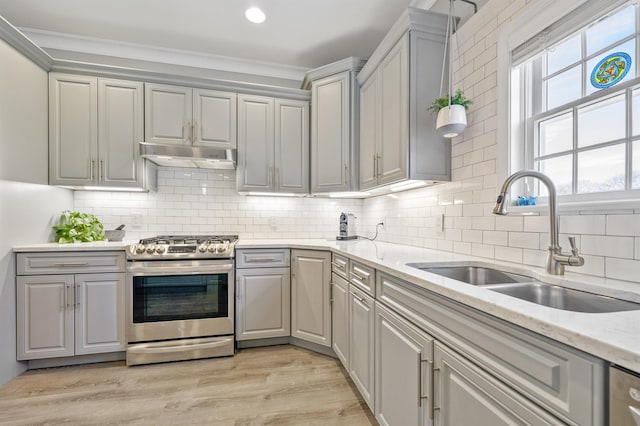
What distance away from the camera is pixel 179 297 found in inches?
95.1

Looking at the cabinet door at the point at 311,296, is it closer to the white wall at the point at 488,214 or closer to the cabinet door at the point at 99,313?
the white wall at the point at 488,214

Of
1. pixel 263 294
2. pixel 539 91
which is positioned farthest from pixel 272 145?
pixel 539 91

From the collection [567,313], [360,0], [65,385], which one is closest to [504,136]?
[567,313]

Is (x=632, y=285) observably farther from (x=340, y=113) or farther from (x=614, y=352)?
(x=340, y=113)

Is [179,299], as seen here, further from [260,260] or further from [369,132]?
[369,132]

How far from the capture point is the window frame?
1.14 meters

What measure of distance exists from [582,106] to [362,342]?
1650mm

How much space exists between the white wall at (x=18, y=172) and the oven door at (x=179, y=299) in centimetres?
76

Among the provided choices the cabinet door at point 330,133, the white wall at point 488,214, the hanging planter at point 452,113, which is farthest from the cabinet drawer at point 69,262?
the hanging planter at point 452,113

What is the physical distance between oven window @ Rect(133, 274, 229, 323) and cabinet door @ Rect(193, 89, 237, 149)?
128 cm

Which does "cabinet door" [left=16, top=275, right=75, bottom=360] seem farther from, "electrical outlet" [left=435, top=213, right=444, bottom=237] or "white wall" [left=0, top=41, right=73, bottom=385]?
"electrical outlet" [left=435, top=213, right=444, bottom=237]

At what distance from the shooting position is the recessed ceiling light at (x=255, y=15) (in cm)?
233

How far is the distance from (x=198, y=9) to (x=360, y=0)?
1305 mm

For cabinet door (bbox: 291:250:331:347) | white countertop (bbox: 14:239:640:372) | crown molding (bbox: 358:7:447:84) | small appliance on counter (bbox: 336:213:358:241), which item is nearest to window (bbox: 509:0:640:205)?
white countertop (bbox: 14:239:640:372)
